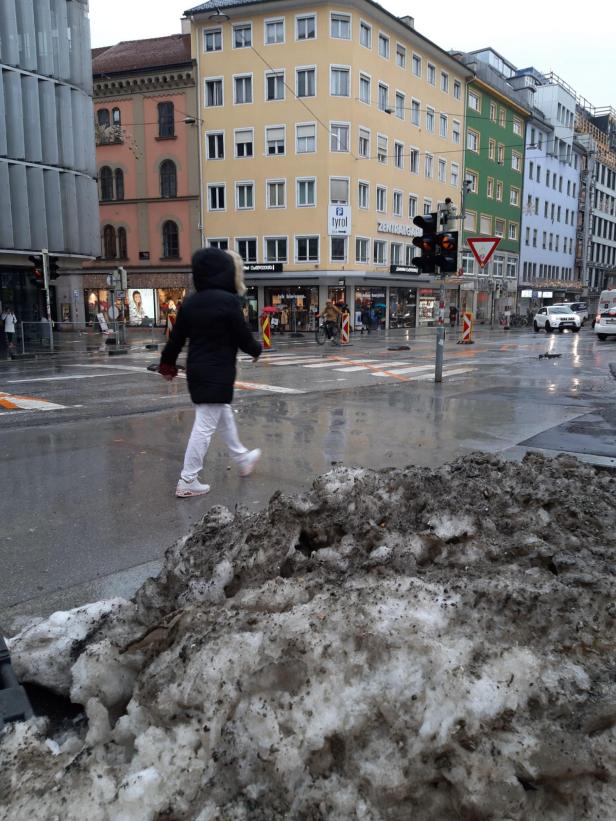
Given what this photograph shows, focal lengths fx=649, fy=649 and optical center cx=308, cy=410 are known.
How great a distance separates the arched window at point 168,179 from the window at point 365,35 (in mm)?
13438

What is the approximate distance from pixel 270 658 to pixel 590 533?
188 centimetres

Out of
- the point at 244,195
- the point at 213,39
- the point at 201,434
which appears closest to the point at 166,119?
the point at 213,39

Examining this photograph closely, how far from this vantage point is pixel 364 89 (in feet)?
→ 127

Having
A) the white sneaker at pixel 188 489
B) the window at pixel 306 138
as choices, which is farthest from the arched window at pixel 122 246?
the white sneaker at pixel 188 489

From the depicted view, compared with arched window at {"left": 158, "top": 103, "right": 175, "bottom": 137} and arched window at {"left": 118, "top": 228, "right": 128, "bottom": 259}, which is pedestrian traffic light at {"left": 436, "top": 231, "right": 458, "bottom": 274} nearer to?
arched window at {"left": 158, "top": 103, "right": 175, "bottom": 137}

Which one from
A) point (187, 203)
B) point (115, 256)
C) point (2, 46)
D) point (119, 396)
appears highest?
point (2, 46)

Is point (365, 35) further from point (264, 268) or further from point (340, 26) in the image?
point (264, 268)

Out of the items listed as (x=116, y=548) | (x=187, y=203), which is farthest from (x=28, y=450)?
(x=187, y=203)

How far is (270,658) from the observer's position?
2.19 meters

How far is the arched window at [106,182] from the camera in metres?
41.8

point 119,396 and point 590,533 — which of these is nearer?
point 590,533

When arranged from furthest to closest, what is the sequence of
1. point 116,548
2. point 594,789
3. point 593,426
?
point 593,426, point 116,548, point 594,789

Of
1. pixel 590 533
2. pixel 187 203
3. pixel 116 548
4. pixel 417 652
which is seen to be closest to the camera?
pixel 417 652

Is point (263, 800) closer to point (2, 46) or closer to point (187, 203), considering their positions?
point (2, 46)
